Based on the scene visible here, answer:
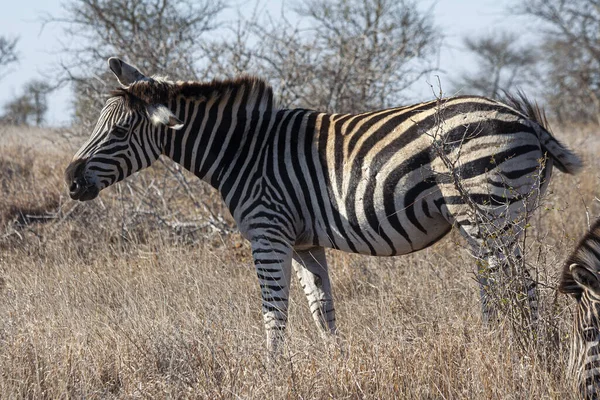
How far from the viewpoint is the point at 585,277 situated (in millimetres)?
3141

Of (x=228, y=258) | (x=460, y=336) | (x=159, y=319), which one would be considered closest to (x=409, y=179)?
(x=460, y=336)

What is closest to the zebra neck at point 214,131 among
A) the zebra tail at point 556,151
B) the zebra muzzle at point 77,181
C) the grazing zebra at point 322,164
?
the grazing zebra at point 322,164

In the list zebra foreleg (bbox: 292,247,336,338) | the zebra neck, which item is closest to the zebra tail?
zebra foreleg (bbox: 292,247,336,338)

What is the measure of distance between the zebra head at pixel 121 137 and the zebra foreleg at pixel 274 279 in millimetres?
929

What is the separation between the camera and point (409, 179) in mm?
4379

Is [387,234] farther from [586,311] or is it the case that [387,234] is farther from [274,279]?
[586,311]

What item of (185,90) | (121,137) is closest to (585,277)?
(185,90)

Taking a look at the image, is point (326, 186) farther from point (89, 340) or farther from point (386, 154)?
point (89, 340)

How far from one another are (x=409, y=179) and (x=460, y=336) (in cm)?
92

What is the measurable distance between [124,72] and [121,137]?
444 millimetres

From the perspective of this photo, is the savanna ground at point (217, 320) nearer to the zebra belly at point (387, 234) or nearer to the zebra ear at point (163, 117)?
the zebra belly at point (387, 234)

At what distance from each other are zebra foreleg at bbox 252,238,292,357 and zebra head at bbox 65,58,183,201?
929 millimetres

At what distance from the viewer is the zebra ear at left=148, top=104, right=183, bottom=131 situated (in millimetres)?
4777

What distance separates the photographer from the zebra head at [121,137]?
4.82m
